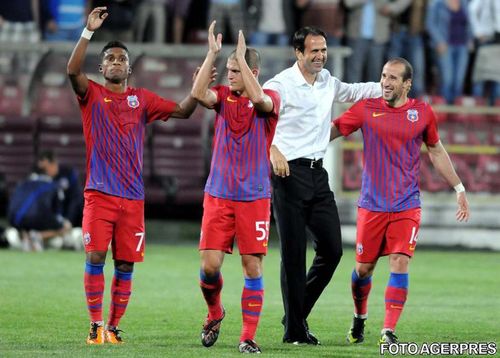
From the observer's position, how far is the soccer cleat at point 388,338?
10.3 m

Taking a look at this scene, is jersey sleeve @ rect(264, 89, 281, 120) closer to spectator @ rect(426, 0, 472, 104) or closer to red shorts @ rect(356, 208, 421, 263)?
red shorts @ rect(356, 208, 421, 263)

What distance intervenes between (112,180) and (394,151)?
6.95ft

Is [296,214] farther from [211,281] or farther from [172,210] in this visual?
[172,210]

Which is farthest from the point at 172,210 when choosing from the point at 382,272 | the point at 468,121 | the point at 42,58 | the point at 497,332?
the point at 497,332

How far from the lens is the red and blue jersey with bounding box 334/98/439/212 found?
1073 centimetres

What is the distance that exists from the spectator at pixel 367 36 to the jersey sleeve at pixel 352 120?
1145cm

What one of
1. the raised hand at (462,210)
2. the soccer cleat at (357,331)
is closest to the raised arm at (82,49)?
the soccer cleat at (357,331)

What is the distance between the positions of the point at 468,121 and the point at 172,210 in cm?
514

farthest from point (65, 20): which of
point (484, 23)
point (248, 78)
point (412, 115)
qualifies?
point (248, 78)

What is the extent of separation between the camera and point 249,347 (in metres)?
9.94

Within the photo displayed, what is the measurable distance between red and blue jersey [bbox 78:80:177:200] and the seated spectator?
9624 millimetres

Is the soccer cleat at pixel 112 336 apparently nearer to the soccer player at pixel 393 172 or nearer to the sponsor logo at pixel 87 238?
the sponsor logo at pixel 87 238

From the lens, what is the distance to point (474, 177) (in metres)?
20.9

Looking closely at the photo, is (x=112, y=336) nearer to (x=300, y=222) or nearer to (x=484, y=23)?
(x=300, y=222)
